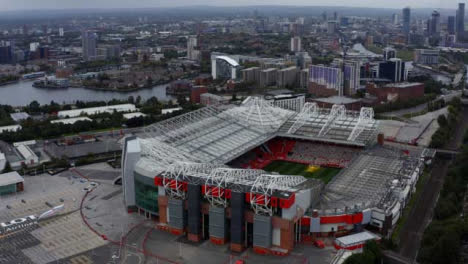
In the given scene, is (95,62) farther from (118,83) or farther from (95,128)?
(95,128)

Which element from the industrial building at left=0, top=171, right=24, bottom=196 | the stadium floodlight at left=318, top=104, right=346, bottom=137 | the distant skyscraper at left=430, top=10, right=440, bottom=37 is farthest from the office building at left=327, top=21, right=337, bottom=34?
the industrial building at left=0, top=171, right=24, bottom=196

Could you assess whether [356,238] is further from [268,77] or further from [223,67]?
[223,67]

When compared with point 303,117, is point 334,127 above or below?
below

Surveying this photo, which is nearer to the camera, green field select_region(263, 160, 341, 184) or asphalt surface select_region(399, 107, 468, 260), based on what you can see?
asphalt surface select_region(399, 107, 468, 260)

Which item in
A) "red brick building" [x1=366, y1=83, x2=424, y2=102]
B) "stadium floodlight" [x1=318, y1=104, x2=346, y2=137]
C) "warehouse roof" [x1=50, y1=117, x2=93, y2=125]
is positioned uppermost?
"stadium floodlight" [x1=318, y1=104, x2=346, y2=137]

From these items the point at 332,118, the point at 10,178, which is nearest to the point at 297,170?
the point at 332,118

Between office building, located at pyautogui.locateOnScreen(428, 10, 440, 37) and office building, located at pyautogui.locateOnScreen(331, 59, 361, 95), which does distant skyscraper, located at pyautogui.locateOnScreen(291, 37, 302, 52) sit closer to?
office building, located at pyautogui.locateOnScreen(331, 59, 361, 95)

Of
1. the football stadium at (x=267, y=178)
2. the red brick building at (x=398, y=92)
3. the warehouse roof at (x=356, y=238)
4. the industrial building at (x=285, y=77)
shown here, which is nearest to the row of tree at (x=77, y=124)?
the football stadium at (x=267, y=178)
